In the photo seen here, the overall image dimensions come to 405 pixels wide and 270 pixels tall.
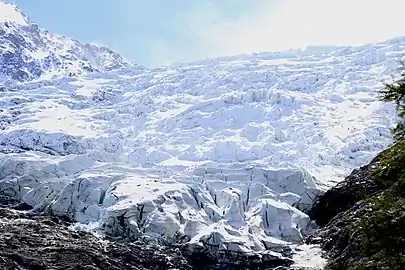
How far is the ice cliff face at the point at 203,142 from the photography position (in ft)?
148

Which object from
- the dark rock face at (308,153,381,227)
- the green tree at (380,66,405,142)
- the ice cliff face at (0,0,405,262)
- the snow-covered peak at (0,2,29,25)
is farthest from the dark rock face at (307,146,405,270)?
the snow-covered peak at (0,2,29,25)

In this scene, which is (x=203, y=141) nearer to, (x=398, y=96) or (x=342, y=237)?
(x=342, y=237)

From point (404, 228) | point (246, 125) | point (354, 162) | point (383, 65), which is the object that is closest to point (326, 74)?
point (383, 65)

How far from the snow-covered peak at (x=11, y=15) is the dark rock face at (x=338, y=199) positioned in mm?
136574

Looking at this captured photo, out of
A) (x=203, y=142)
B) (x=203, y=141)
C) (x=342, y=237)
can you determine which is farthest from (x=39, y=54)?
(x=342, y=237)

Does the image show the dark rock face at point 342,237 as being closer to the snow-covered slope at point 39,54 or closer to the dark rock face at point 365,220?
the dark rock face at point 365,220

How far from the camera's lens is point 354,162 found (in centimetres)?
5944

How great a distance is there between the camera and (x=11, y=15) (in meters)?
177

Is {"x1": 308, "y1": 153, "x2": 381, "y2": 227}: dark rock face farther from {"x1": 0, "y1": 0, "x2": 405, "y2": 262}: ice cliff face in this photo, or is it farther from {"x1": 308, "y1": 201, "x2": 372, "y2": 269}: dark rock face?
{"x1": 308, "y1": 201, "x2": 372, "y2": 269}: dark rock face

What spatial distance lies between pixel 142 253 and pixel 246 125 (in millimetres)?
33853

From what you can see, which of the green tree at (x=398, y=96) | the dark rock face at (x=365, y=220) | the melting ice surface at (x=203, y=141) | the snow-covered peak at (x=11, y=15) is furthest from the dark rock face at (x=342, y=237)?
the snow-covered peak at (x=11, y=15)

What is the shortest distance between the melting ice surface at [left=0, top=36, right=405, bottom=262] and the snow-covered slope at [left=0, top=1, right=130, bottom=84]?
1237 inches

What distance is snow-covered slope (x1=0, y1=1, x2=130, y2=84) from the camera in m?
136

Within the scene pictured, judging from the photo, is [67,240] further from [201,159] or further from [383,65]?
[383,65]
